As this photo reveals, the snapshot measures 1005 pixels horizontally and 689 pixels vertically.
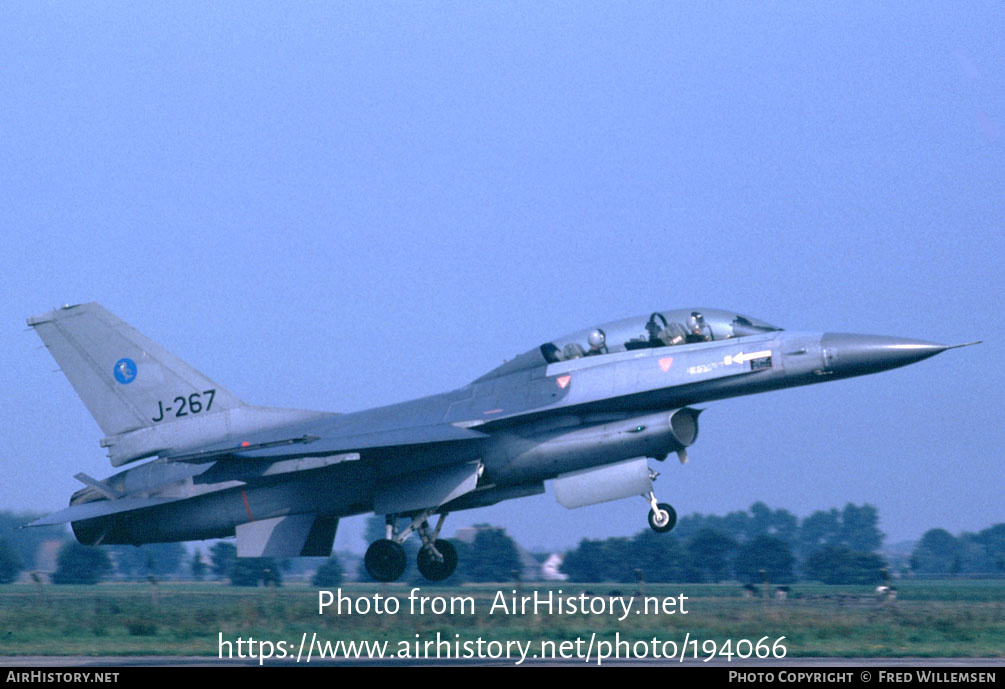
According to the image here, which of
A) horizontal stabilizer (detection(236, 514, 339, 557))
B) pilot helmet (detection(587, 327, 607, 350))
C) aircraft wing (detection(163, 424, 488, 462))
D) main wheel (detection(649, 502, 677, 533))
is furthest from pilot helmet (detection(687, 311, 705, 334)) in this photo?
horizontal stabilizer (detection(236, 514, 339, 557))

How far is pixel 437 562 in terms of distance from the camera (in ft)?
67.2

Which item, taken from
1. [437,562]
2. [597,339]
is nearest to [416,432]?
[437,562]

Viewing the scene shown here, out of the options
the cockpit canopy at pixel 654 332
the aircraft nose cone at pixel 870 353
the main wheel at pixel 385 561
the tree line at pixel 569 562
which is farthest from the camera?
the tree line at pixel 569 562

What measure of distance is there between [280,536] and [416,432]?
300cm

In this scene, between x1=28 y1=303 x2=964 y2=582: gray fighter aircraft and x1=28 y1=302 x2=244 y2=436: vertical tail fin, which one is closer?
x1=28 y1=303 x2=964 y2=582: gray fighter aircraft

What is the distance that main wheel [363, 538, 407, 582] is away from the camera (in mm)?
19500

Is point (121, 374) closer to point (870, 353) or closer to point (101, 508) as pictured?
point (101, 508)

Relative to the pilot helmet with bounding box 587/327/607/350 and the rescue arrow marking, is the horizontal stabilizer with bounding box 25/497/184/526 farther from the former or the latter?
the rescue arrow marking

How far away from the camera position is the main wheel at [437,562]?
20469mm

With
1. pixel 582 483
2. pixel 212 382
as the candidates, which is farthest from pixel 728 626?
pixel 212 382

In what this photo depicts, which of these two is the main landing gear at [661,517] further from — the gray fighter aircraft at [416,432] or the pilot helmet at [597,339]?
the pilot helmet at [597,339]

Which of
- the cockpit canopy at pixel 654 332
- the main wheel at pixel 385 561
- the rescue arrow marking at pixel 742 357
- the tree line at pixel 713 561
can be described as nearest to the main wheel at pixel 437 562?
the main wheel at pixel 385 561

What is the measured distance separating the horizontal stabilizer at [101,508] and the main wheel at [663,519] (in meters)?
7.82

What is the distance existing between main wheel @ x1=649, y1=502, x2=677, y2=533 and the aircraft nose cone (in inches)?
123
